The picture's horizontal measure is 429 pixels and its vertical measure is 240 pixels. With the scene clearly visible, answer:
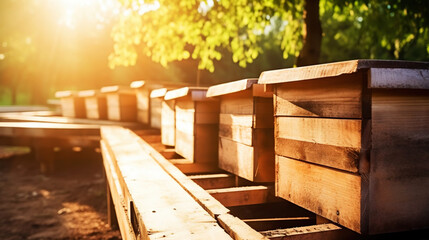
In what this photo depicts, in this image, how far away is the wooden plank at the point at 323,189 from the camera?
1.38 m

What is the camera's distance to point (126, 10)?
6.32 meters

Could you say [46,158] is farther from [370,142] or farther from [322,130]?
[370,142]

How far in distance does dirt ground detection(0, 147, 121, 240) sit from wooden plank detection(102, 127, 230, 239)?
2232 mm

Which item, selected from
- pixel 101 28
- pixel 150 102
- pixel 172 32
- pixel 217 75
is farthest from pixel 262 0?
pixel 101 28

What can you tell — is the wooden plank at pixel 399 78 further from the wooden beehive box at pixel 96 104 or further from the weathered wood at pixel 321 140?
the wooden beehive box at pixel 96 104

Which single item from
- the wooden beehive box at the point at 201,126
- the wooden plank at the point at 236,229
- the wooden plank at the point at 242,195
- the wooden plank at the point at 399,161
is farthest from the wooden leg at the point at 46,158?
the wooden plank at the point at 399,161

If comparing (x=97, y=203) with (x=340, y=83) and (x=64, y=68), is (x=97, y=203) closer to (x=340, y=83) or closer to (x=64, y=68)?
(x=340, y=83)

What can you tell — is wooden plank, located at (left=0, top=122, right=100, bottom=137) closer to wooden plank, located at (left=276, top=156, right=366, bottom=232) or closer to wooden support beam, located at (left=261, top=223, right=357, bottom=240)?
wooden plank, located at (left=276, top=156, right=366, bottom=232)

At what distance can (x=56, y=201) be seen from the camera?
16.6 ft

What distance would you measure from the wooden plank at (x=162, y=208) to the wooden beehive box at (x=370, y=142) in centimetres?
60

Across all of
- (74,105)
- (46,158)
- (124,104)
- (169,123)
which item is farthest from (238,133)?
(74,105)

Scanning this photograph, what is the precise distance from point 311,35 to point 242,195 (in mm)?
3768

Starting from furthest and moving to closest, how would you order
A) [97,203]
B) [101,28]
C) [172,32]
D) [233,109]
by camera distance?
[101,28] → [172,32] → [97,203] → [233,109]

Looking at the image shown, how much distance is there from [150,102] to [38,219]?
2309 millimetres
